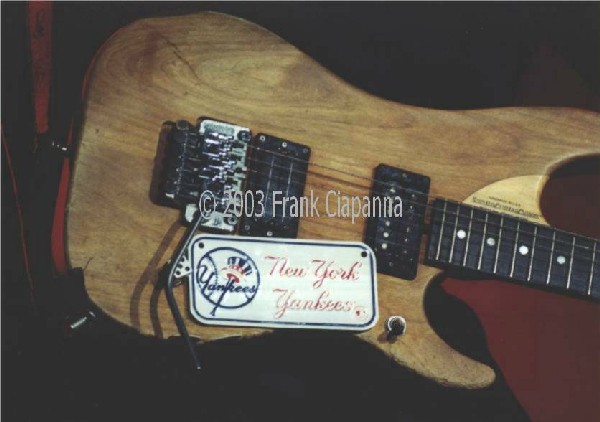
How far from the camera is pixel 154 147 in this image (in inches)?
29.3

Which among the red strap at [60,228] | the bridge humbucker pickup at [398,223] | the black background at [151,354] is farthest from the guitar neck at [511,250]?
the red strap at [60,228]

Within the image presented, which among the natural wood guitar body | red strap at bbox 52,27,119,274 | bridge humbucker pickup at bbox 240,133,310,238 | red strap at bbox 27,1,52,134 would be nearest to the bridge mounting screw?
the natural wood guitar body

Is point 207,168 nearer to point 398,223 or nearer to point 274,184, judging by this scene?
point 274,184

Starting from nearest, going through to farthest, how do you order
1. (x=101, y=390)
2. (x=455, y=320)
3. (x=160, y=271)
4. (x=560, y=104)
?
(x=160, y=271) → (x=101, y=390) → (x=455, y=320) → (x=560, y=104)

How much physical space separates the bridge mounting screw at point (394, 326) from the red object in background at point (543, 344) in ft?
0.82

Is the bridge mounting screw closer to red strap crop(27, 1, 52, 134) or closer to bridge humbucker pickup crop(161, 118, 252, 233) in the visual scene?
bridge humbucker pickup crop(161, 118, 252, 233)

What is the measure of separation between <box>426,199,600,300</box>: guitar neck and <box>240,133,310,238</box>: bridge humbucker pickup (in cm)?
19

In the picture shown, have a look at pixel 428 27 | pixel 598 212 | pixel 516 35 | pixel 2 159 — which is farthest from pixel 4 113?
pixel 598 212

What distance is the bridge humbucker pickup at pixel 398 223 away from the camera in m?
0.79

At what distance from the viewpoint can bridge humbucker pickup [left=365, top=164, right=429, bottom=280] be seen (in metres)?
0.79

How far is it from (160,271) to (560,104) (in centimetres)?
80

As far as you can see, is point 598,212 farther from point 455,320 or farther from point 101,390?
point 101,390

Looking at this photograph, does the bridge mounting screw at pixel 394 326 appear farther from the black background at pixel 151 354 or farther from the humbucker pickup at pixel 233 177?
the humbucker pickup at pixel 233 177

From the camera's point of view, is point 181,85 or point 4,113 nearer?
point 181,85
